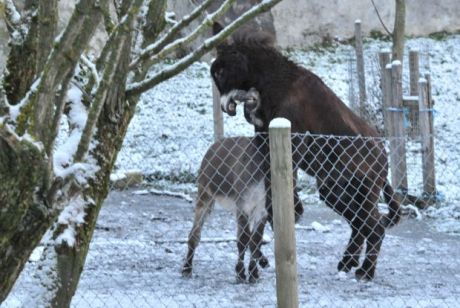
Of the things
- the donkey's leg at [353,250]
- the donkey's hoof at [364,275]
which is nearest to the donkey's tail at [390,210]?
the donkey's leg at [353,250]

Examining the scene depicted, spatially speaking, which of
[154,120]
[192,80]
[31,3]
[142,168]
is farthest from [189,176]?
[31,3]

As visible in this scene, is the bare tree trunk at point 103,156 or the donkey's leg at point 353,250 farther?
the donkey's leg at point 353,250

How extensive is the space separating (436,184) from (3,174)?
366 inches

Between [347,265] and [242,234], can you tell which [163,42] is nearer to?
[242,234]

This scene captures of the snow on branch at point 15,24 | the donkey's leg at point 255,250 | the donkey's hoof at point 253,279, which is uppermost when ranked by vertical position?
the snow on branch at point 15,24

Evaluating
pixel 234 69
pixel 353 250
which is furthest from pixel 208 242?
pixel 234 69

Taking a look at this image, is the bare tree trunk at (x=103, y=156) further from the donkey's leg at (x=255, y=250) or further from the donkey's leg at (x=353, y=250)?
the donkey's leg at (x=353, y=250)

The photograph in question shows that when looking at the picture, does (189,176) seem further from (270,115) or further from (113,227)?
(270,115)

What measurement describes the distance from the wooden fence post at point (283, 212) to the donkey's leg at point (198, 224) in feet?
10.7

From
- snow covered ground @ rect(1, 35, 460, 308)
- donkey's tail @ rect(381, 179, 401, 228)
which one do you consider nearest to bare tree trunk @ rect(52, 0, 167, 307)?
snow covered ground @ rect(1, 35, 460, 308)

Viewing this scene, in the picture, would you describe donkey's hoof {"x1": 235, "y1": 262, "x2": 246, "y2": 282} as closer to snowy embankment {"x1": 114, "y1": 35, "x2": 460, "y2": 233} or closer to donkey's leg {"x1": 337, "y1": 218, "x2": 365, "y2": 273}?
donkey's leg {"x1": 337, "y1": 218, "x2": 365, "y2": 273}

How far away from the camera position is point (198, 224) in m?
7.93

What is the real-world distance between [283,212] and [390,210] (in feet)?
12.1

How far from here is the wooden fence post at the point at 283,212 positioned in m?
4.58
